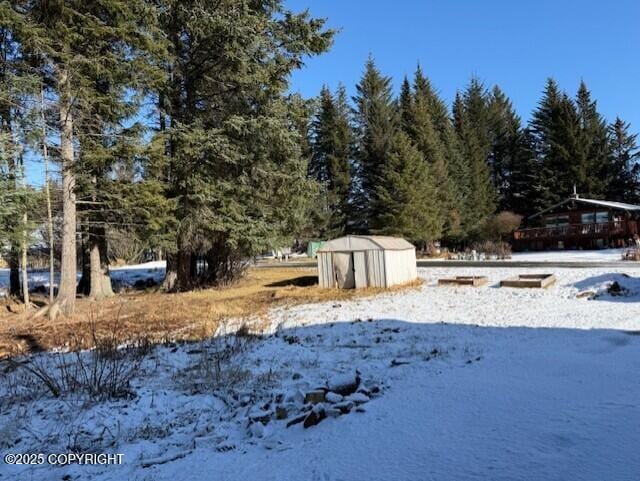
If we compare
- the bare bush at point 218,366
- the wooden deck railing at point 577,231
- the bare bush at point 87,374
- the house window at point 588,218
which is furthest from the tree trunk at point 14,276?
the house window at point 588,218

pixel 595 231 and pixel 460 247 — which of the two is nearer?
pixel 595 231

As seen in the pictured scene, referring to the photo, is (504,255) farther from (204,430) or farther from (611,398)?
(204,430)

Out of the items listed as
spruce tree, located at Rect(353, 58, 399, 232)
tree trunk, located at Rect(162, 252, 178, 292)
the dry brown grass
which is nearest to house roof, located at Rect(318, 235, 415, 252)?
the dry brown grass

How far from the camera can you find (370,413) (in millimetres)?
3969

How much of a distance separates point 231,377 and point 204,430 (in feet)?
4.73

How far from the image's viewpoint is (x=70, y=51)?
12.7m

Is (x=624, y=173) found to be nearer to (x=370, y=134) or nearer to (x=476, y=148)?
(x=476, y=148)

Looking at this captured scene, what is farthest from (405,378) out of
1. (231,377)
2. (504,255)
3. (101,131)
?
(504,255)

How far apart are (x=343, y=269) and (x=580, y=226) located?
25160 mm

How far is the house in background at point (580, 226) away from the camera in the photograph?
31317 millimetres

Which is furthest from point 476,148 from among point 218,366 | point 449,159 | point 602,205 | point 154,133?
point 218,366

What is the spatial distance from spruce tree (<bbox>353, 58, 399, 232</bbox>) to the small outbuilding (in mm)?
19145

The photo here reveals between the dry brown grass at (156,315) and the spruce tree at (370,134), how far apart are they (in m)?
21.0

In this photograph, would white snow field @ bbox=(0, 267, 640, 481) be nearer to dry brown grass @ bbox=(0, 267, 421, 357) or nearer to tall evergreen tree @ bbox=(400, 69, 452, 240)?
dry brown grass @ bbox=(0, 267, 421, 357)
